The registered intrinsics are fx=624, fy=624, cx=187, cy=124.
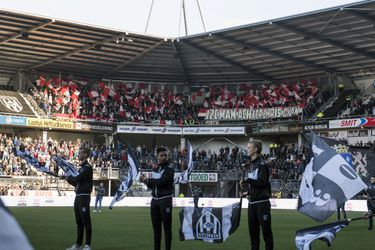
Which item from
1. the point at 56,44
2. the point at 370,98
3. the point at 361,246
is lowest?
the point at 361,246

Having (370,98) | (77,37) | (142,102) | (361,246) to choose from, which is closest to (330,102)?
(370,98)

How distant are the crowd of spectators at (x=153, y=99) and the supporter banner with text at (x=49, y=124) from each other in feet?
3.11

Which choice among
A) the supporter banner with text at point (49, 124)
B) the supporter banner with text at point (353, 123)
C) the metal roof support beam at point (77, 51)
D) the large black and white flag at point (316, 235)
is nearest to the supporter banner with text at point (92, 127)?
the supporter banner with text at point (49, 124)

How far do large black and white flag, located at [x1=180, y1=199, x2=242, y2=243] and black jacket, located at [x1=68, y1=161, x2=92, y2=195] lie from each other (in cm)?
201

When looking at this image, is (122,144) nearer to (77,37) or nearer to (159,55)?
(159,55)

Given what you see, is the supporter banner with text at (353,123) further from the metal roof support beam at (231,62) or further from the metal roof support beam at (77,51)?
the metal roof support beam at (77,51)

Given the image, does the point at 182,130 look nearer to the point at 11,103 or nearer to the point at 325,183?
the point at 11,103

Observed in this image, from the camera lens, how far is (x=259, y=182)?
9875 mm

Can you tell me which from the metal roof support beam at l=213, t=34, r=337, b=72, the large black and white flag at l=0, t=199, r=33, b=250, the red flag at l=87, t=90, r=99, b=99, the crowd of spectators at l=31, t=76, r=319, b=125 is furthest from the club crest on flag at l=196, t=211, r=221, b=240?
the red flag at l=87, t=90, r=99, b=99

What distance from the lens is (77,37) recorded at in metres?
48.3

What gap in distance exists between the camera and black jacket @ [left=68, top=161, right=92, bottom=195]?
12.0 meters

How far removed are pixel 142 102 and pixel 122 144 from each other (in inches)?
184

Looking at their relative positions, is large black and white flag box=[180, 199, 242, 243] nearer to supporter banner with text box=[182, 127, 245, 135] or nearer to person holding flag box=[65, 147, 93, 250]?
person holding flag box=[65, 147, 93, 250]

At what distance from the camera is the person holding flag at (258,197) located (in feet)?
32.4
